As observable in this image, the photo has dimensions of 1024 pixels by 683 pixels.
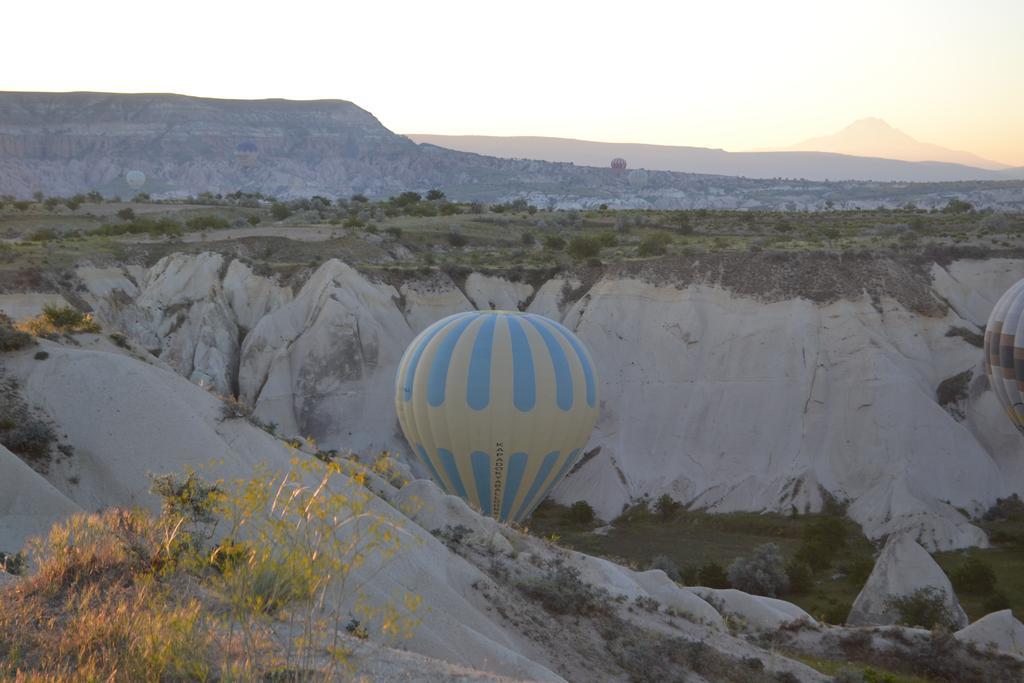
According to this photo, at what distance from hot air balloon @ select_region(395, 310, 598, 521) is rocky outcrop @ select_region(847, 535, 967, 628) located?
7.26 meters

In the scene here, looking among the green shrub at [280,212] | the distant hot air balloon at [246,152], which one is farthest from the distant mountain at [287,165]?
the green shrub at [280,212]

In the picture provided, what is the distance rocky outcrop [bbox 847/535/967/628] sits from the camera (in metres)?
18.2

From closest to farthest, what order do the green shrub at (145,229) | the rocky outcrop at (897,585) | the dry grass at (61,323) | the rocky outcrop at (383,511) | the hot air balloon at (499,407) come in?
the rocky outcrop at (383,511)
the dry grass at (61,323)
the rocky outcrop at (897,585)
the hot air balloon at (499,407)
the green shrub at (145,229)

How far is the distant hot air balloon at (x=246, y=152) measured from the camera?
501 ft

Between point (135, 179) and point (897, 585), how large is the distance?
5042 inches

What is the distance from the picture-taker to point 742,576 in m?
21.8

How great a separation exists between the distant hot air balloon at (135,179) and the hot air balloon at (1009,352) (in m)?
122

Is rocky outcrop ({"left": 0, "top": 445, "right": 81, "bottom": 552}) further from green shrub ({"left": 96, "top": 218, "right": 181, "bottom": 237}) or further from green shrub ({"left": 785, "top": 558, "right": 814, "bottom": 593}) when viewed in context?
green shrub ({"left": 96, "top": 218, "right": 181, "bottom": 237})

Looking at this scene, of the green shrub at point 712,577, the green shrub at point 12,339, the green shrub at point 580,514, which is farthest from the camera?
the green shrub at point 580,514

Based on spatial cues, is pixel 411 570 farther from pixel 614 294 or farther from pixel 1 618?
pixel 614 294

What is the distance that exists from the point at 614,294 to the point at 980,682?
809 inches

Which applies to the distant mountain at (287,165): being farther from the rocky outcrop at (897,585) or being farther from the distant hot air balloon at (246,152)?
the rocky outcrop at (897,585)

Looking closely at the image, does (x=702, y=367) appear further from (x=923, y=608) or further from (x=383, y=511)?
(x=383, y=511)

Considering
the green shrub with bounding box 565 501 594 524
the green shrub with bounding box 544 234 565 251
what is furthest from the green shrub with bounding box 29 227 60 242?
the green shrub with bounding box 565 501 594 524
